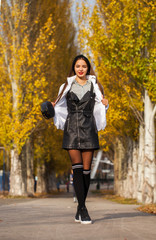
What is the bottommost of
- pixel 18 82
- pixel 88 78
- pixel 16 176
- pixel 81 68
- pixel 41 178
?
pixel 41 178

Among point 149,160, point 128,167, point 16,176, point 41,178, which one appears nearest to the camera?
point 149,160

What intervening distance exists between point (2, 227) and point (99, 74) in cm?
1594

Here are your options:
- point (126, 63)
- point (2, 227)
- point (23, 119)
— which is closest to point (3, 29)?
point (23, 119)

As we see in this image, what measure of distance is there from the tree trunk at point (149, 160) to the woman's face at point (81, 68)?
31.1 ft

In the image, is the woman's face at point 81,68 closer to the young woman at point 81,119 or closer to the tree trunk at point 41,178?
the young woman at point 81,119

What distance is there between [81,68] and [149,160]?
391 inches

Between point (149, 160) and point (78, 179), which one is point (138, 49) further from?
point (78, 179)

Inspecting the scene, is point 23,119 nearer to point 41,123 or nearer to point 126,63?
point 41,123

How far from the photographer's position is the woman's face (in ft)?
20.8

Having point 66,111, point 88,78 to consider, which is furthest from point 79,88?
point 66,111

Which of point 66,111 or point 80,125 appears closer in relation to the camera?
point 80,125

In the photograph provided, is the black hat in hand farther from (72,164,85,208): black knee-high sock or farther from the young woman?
(72,164,85,208): black knee-high sock

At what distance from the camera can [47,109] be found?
604cm

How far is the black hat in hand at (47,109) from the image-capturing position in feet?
19.8
